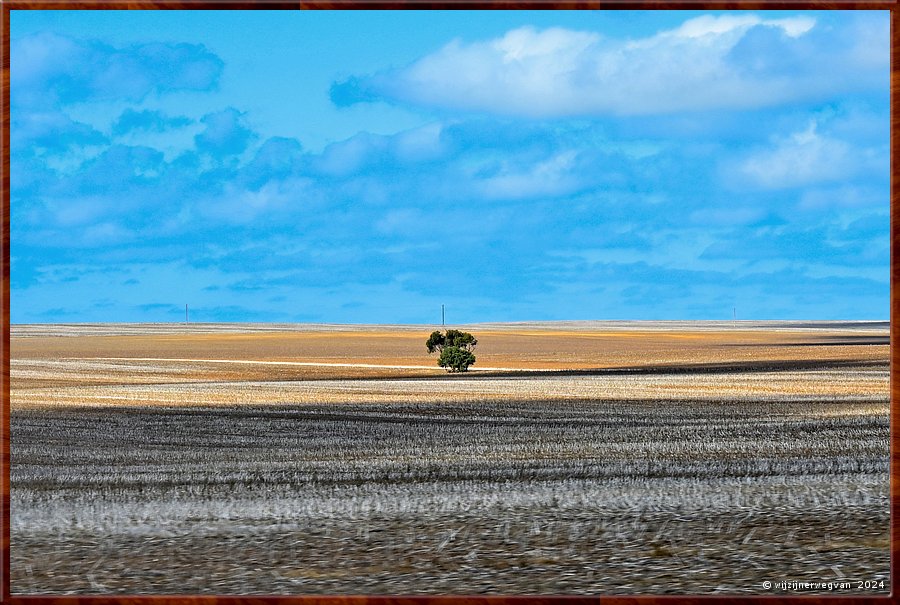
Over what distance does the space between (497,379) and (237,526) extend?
119 feet

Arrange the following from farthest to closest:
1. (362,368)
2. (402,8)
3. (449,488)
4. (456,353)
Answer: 1. (362,368)
2. (456,353)
3. (449,488)
4. (402,8)

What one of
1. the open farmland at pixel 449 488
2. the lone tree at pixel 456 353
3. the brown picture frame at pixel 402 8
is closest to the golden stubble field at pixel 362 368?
the open farmland at pixel 449 488

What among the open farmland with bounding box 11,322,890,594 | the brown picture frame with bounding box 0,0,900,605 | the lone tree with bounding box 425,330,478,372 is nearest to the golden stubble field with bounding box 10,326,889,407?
the open farmland with bounding box 11,322,890,594

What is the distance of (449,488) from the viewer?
1688 centimetres

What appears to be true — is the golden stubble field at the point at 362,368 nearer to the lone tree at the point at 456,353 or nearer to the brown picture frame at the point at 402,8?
the lone tree at the point at 456,353

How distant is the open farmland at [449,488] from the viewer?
1056 centimetres

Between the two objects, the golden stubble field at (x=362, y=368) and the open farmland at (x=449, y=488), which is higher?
the golden stubble field at (x=362, y=368)

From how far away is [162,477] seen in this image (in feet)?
61.6

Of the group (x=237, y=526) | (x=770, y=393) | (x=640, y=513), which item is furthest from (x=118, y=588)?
(x=770, y=393)

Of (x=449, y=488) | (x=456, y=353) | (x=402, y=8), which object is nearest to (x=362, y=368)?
(x=456, y=353)

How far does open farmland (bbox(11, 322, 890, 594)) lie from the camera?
34.7ft

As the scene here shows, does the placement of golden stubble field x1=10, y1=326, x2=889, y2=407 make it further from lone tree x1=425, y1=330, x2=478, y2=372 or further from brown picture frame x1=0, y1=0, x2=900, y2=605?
brown picture frame x1=0, y1=0, x2=900, y2=605

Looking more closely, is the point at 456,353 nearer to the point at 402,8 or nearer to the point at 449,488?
the point at 449,488

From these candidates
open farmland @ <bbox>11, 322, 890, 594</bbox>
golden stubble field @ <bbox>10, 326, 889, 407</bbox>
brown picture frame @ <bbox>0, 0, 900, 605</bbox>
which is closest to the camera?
brown picture frame @ <bbox>0, 0, 900, 605</bbox>
